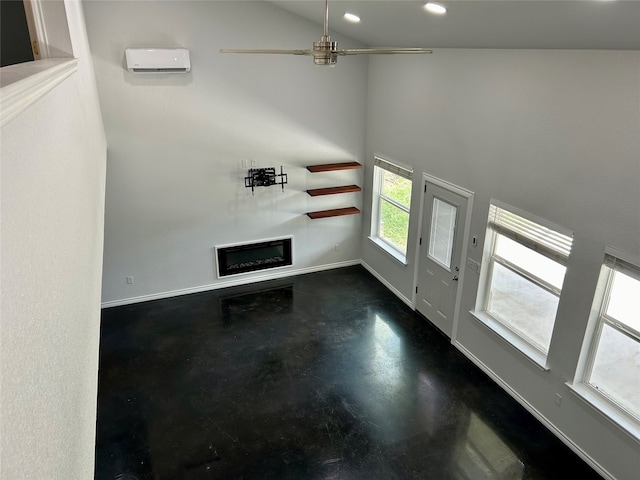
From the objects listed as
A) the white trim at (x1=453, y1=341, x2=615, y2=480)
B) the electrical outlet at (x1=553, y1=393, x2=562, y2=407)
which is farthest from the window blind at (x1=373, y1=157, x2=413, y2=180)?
the electrical outlet at (x1=553, y1=393, x2=562, y2=407)

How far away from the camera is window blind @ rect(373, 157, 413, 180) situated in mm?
6459

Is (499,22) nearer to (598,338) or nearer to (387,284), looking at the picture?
(598,338)

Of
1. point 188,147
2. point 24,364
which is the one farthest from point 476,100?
point 24,364

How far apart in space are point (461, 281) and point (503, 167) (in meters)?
1.52

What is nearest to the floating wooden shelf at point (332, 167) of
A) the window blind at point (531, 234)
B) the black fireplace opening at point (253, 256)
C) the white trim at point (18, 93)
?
the black fireplace opening at point (253, 256)

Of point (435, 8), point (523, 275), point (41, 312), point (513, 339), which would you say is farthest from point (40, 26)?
point (513, 339)

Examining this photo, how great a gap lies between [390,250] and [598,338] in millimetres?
3546

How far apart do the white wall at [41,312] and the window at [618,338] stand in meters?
3.87

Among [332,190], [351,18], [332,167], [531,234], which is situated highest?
[351,18]

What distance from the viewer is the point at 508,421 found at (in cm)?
471

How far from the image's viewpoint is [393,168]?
22.3 ft

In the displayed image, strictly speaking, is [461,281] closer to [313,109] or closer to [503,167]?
[503,167]

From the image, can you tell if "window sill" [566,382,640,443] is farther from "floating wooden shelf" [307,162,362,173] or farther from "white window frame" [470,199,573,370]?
"floating wooden shelf" [307,162,362,173]

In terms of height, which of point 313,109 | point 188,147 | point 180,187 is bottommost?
point 180,187
